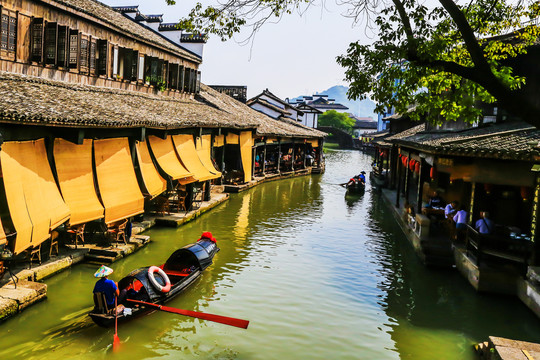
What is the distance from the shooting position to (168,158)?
19.0 m

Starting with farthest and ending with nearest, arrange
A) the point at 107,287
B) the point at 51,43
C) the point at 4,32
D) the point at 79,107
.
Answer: the point at 51,43, the point at 4,32, the point at 79,107, the point at 107,287

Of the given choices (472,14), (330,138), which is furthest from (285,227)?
(330,138)

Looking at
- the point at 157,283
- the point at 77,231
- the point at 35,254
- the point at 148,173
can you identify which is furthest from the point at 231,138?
the point at 157,283

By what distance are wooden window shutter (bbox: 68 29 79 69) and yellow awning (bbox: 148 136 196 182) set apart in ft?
12.5

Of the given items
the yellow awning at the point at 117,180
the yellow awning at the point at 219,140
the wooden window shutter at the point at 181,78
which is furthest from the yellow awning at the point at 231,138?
the yellow awning at the point at 117,180

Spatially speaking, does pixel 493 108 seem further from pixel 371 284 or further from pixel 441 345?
pixel 441 345

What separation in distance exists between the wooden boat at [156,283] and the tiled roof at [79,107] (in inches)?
164

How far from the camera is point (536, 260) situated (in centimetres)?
1193

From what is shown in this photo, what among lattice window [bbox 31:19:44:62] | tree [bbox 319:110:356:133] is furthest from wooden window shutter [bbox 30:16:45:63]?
tree [bbox 319:110:356:133]

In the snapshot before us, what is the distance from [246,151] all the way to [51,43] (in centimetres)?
1672

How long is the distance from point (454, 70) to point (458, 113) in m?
2.20

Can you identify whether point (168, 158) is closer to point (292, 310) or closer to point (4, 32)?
point (4, 32)

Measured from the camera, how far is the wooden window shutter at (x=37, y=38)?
14812mm

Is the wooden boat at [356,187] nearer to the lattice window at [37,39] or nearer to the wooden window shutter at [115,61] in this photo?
the wooden window shutter at [115,61]
